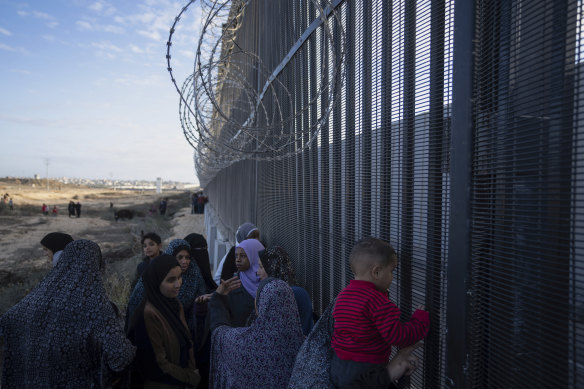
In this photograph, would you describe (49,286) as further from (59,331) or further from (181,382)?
(181,382)

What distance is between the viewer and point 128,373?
2.62m

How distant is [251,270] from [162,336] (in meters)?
0.95

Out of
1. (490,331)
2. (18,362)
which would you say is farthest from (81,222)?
(490,331)

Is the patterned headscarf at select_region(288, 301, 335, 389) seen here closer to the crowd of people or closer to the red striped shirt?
the crowd of people

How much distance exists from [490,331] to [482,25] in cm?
111

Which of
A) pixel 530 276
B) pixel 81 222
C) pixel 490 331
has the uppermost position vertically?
pixel 530 276

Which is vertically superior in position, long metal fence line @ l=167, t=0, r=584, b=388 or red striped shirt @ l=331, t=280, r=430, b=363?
long metal fence line @ l=167, t=0, r=584, b=388

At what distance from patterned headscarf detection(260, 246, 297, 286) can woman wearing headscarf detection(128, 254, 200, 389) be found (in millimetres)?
630

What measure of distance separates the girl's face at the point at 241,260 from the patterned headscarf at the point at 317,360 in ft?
5.03

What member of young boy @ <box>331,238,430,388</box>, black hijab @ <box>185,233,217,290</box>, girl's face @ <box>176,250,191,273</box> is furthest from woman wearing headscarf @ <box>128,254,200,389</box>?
black hijab @ <box>185,233,217,290</box>

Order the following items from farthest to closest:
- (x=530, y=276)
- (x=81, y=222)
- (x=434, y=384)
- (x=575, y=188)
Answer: (x=81, y=222) → (x=434, y=384) → (x=530, y=276) → (x=575, y=188)

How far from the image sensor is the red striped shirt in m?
1.64

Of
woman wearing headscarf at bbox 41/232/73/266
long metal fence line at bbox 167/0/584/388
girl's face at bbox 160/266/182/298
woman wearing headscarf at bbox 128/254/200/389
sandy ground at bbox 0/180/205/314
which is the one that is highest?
long metal fence line at bbox 167/0/584/388

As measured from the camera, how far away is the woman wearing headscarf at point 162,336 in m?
2.58
